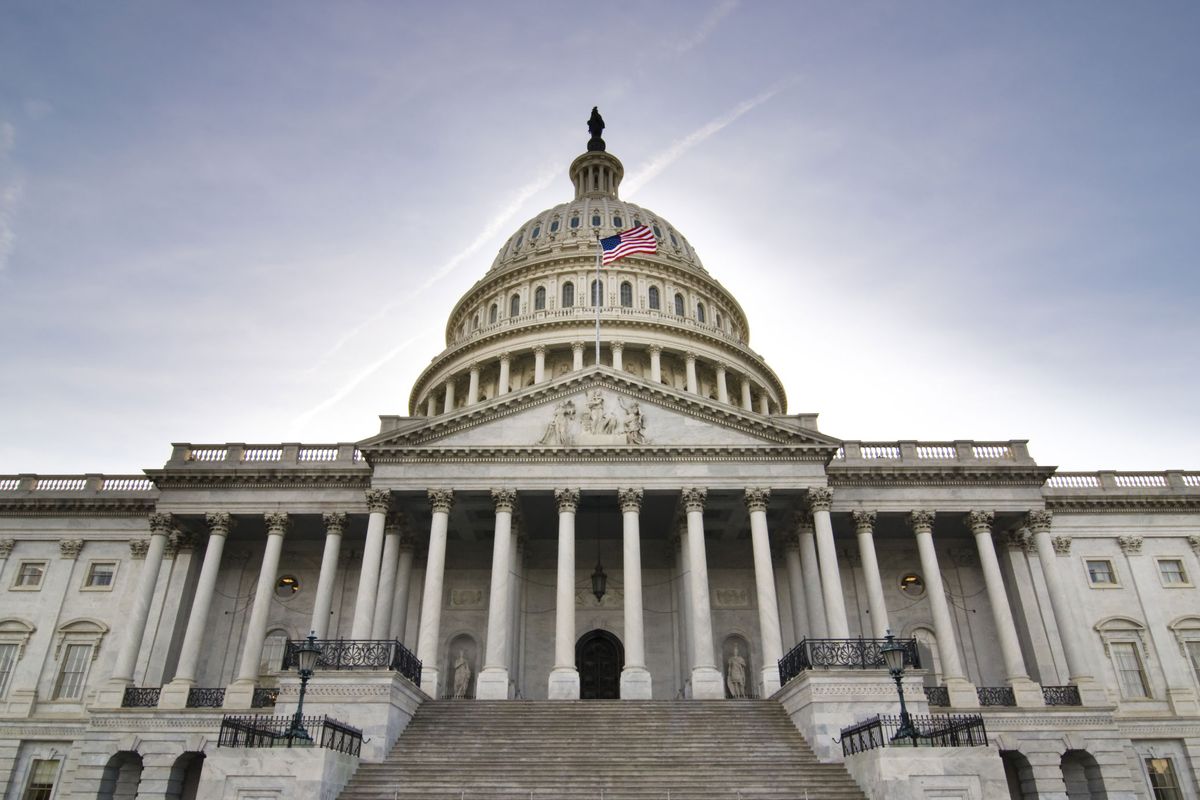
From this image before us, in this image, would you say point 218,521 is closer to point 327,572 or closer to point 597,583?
point 327,572

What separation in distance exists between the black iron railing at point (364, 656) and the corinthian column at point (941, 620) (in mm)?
20459

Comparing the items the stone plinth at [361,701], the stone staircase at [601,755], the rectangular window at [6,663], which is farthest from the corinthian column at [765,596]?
the rectangular window at [6,663]

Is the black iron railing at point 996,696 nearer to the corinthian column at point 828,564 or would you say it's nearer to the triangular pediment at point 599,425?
the corinthian column at point 828,564

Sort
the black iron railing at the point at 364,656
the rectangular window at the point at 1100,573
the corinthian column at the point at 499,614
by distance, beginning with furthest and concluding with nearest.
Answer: the rectangular window at the point at 1100,573, the corinthian column at the point at 499,614, the black iron railing at the point at 364,656

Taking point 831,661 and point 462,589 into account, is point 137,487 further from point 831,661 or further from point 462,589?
point 831,661

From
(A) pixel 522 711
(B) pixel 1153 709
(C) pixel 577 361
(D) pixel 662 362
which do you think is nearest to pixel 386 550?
(A) pixel 522 711

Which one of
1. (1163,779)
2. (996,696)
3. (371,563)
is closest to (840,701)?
(996,696)

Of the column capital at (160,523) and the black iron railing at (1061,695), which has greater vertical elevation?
the column capital at (160,523)

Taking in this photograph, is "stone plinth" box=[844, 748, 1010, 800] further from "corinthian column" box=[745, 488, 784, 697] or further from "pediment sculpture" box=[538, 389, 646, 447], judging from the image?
"pediment sculpture" box=[538, 389, 646, 447]

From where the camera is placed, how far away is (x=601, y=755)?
23.8 meters

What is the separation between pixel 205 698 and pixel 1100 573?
130 ft

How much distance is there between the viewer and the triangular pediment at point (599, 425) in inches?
1346

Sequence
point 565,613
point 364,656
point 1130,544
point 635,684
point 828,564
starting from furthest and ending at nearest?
point 1130,544, point 828,564, point 565,613, point 635,684, point 364,656

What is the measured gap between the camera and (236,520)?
37531 mm
